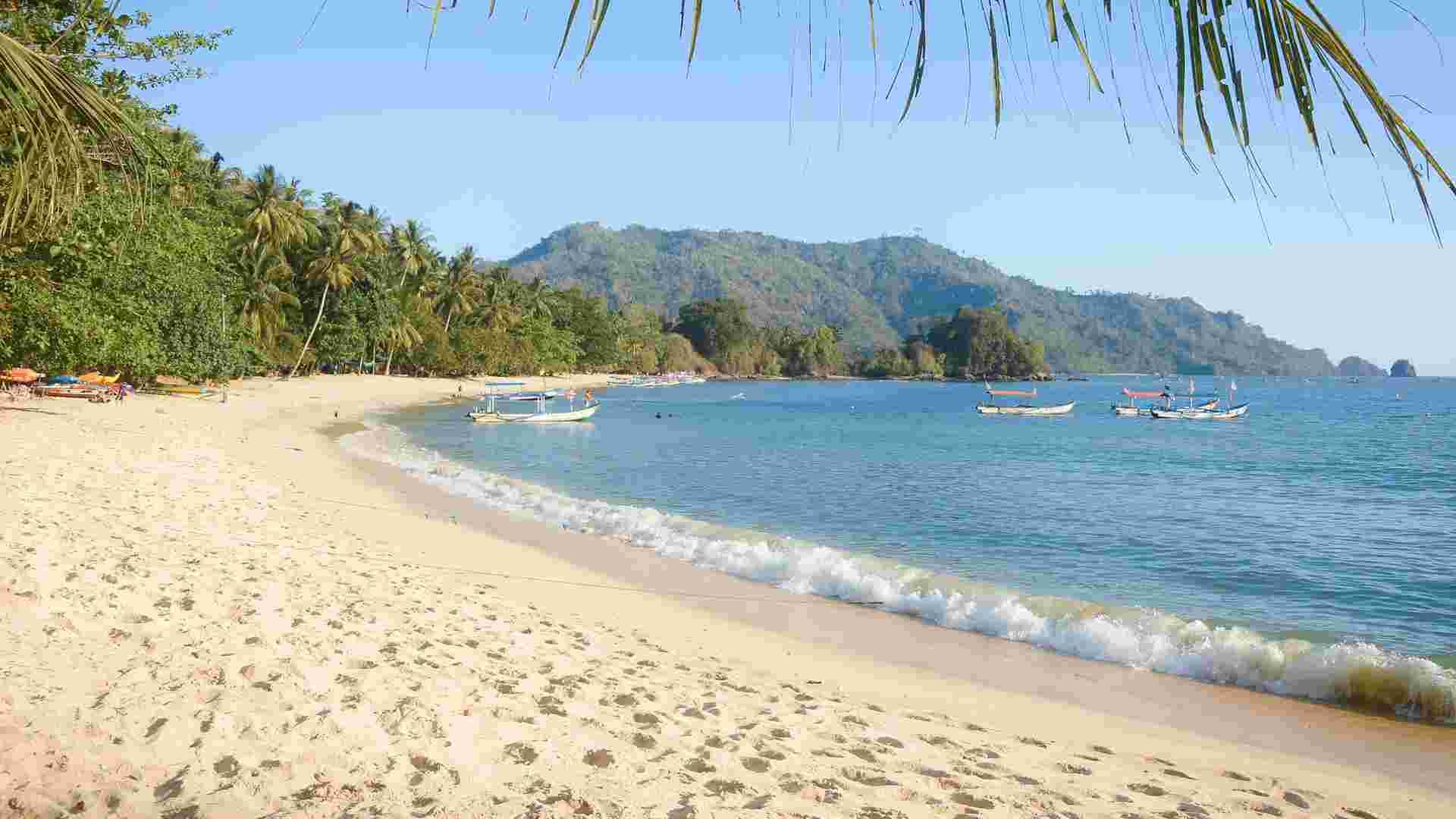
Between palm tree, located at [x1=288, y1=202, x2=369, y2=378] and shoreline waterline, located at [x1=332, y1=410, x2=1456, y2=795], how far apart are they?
2001 inches

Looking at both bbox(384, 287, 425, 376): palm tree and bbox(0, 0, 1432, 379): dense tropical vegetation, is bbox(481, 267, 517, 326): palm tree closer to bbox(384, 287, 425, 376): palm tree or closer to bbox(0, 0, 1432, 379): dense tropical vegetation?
bbox(0, 0, 1432, 379): dense tropical vegetation

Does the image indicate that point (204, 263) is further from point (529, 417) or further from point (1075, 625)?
point (1075, 625)

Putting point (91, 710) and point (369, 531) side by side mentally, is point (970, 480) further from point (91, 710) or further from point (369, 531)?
point (91, 710)

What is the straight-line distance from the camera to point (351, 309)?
198 ft

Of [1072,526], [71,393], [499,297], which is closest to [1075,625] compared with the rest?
[1072,526]

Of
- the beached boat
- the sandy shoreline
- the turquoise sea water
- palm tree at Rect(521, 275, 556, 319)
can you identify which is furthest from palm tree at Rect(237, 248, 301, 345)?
the sandy shoreline

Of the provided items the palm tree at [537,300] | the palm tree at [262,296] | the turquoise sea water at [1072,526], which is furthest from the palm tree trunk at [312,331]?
the palm tree at [537,300]

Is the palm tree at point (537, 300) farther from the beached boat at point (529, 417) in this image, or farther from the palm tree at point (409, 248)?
the beached boat at point (529, 417)

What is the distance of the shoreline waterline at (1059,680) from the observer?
6.66 metres

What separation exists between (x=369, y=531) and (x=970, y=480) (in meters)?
17.7

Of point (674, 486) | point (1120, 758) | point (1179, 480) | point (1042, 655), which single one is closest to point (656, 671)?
point (1120, 758)

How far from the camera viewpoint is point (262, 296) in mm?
52406

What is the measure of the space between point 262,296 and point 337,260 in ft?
19.9

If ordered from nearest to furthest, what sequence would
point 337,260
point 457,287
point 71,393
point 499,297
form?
point 71,393 < point 337,260 < point 457,287 < point 499,297
